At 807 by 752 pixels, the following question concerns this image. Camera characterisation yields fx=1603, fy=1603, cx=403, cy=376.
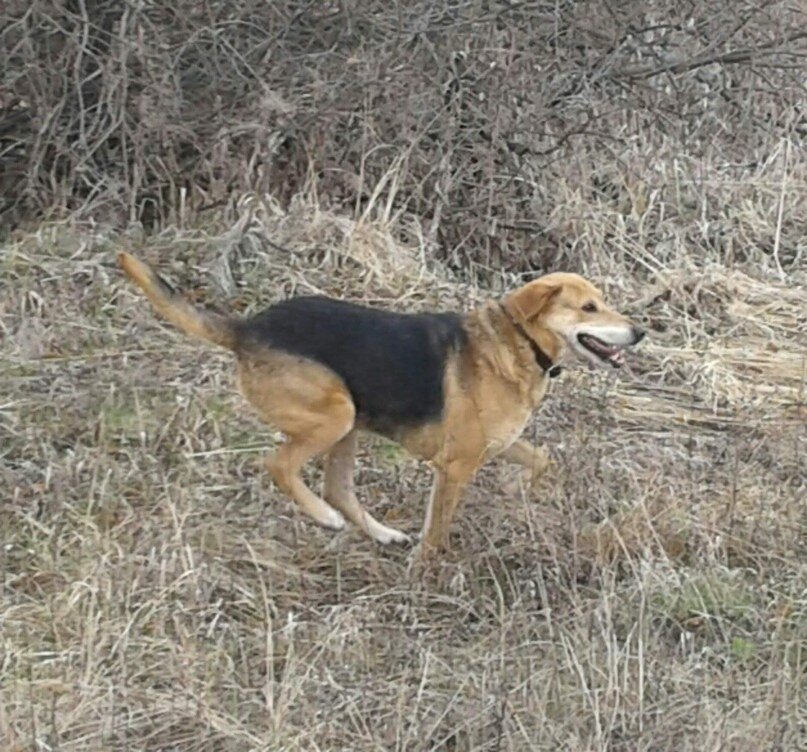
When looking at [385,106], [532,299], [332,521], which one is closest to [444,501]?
[332,521]

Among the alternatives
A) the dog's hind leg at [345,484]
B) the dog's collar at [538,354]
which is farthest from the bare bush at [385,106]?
the dog's collar at [538,354]

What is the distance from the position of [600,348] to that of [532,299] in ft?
1.01

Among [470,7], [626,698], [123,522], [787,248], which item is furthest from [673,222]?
[626,698]

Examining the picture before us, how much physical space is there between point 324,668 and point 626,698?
90cm

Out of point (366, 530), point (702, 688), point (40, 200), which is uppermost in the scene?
point (702, 688)

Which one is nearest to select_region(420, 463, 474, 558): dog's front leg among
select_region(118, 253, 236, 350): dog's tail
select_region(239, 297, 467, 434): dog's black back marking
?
select_region(239, 297, 467, 434): dog's black back marking

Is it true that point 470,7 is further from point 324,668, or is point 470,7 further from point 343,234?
point 324,668

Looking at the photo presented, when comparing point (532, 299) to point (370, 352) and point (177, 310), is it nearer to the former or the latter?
point (370, 352)

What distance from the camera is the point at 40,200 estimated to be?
28.1ft

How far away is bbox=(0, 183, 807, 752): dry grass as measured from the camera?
4.42m

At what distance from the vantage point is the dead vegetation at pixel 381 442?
4.55 metres

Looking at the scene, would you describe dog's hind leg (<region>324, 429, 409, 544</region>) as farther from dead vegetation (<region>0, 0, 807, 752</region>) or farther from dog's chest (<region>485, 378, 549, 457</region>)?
dog's chest (<region>485, 378, 549, 457</region>)

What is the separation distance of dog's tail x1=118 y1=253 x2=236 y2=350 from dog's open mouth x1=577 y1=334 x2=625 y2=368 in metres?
1.28

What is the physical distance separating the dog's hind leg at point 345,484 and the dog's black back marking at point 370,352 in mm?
238
